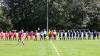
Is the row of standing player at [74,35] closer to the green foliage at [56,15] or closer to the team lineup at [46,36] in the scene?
the team lineup at [46,36]

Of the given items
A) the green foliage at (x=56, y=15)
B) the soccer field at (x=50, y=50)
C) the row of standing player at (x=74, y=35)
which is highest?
the green foliage at (x=56, y=15)

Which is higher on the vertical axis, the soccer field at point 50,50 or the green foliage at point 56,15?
the green foliage at point 56,15

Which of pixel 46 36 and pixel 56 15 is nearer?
pixel 46 36

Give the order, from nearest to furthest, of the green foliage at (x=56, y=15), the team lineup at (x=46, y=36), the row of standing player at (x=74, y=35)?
the team lineup at (x=46, y=36)
the row of standing player at (x=74, y=35)
the green foliage at (x=56, y=15)

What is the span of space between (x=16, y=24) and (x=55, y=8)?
9.89 meters

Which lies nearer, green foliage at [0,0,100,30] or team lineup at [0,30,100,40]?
team lineup at [0,30,100,40]

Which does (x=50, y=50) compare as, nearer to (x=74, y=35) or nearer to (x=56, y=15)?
(x=74, y=35)

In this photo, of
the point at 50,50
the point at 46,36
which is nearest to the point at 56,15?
the point at 46,36

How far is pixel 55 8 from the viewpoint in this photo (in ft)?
277

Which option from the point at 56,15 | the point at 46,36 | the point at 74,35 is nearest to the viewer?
the point at 74,35

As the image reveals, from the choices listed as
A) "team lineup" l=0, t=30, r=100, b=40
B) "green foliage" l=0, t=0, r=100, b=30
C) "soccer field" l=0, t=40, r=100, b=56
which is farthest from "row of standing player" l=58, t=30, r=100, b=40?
"green foliage" l=0, t=0, r=100, b=30

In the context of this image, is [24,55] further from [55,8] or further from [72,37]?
[55,8]

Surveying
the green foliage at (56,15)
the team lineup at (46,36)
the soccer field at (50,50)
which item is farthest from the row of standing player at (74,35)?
the green foliage at (56,15)

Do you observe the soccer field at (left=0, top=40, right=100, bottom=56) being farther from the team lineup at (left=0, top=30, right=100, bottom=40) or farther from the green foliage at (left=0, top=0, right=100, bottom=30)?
the green foliage at (left=0, top=0, right=100, bottom=30)
